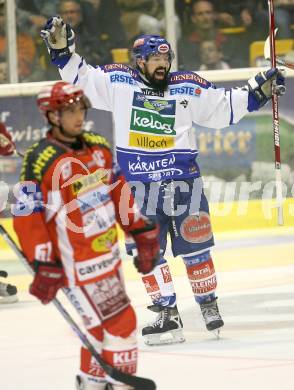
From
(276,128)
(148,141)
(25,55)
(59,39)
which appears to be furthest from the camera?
(25,55)

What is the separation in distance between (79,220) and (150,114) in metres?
2.14

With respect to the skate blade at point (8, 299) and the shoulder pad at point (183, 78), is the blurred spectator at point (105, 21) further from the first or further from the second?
the shoulder pad at point (183, 78)

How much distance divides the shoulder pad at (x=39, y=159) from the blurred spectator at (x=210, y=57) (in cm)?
658

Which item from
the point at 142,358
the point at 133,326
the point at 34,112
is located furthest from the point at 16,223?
the point at 34,112

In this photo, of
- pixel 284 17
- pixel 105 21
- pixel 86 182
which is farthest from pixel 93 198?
pixel 284 17

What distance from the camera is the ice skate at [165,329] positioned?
22.1 feet

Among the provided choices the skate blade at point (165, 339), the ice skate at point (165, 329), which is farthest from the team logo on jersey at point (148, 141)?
the skate blade at point (165, 339)

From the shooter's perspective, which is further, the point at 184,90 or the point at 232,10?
the point at 232,10

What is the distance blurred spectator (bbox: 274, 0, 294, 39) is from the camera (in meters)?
11.6

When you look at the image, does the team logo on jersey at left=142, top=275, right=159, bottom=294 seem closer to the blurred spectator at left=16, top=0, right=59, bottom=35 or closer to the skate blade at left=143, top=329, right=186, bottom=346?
the skate blade at left=143, top=329, right=186, bottom=346

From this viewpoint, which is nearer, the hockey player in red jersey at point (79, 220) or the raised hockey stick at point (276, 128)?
Answer: the hockey player in red jersey at point (79, 220)

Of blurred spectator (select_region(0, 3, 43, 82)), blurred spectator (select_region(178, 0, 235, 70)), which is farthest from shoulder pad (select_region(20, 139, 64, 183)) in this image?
blurred spectator (select_region(178, 0, 235, 70))

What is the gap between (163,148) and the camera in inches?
267

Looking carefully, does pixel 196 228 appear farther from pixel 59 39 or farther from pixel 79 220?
pixel 79 220
